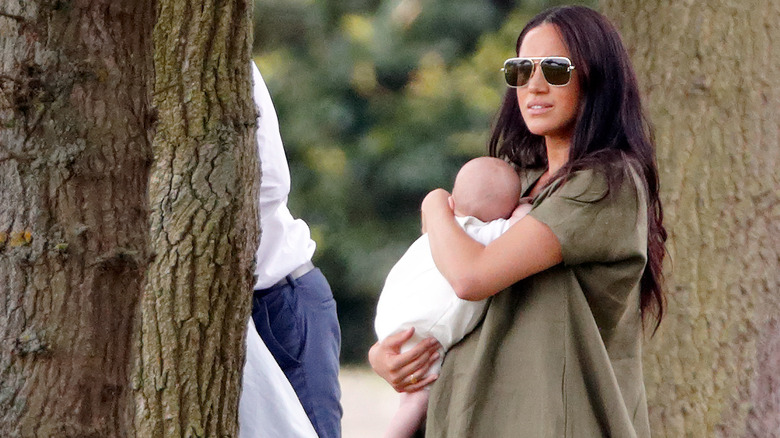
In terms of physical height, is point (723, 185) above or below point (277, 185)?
below

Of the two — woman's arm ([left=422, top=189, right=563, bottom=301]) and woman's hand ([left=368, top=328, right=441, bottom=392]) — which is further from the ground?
woman's arm ([left=422, top=189, right=563, bottom=301])

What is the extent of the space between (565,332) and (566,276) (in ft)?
0.34

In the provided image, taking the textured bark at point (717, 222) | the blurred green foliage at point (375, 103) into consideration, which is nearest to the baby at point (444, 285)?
the textured bark at point (717, 222)

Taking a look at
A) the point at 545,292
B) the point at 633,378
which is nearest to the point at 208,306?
the point at 545,292

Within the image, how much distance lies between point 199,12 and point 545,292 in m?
0.81

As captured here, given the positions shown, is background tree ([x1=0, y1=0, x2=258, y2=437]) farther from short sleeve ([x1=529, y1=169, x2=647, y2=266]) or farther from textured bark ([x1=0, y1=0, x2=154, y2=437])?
short sleeve ([x1=529, y1=169, x2=647, y2=266])

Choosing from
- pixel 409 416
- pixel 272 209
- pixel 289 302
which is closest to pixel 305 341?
pixel 289 302

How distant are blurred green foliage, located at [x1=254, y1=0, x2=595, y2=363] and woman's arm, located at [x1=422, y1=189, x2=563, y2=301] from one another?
449cm

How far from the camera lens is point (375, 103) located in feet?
22.7

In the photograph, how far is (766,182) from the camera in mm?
3691

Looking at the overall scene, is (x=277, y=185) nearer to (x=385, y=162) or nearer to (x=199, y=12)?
(x=199, y=12)


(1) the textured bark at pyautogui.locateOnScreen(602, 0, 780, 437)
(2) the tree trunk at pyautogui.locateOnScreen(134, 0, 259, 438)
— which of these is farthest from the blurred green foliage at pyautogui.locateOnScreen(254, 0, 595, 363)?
(2) the tree trunk at pyautogui.locateOnScreen(134, 0, 259, 438)

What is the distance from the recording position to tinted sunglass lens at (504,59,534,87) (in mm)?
2293

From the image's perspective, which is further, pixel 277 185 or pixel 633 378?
pixel 277 185
